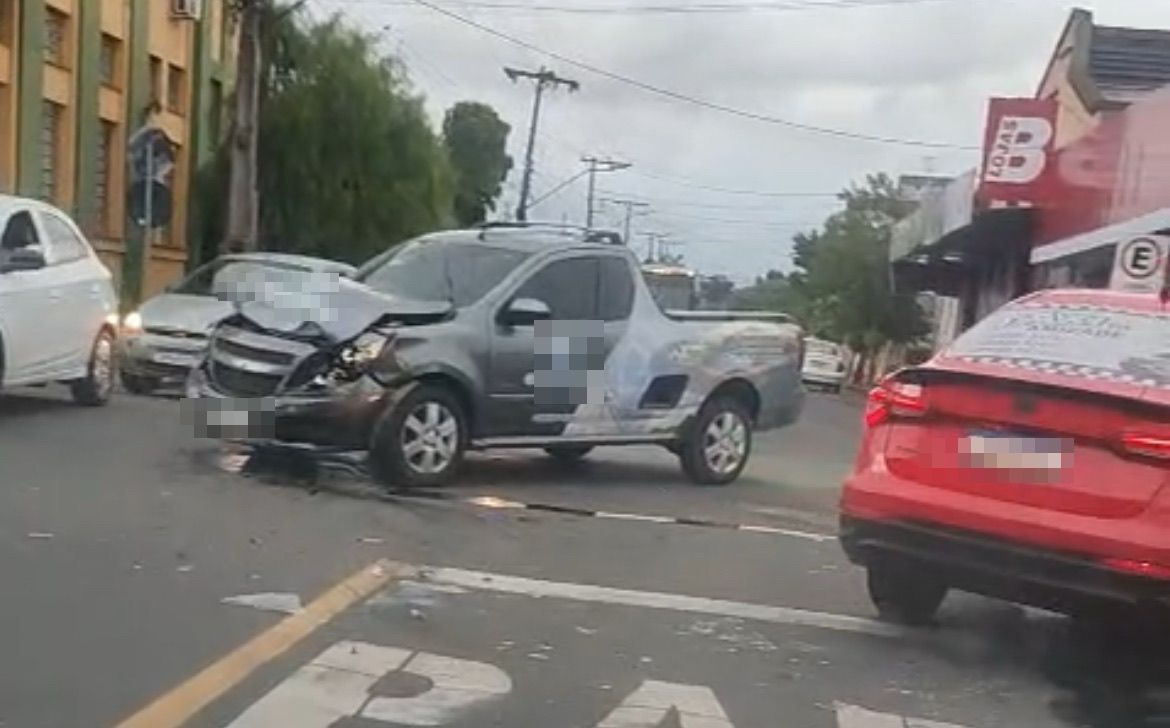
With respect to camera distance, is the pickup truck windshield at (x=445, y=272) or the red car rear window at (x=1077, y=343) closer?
the red car rear window at (x=1077, y=343)

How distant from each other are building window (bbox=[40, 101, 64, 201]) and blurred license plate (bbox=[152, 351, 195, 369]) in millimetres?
13958

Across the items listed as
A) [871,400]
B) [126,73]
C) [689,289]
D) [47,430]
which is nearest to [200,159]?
[126,73]

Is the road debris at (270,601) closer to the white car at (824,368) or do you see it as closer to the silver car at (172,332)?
the silver car at (172,332)

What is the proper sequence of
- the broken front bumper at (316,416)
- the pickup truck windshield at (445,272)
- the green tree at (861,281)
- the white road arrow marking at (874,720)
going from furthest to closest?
1. the green tree at (861,281)
2. the pickup truck windshield at (445,272)
3. the broken front bumper at (316,416)
4. the white road arrow marking at (874,720)

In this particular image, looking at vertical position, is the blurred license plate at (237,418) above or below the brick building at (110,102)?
below

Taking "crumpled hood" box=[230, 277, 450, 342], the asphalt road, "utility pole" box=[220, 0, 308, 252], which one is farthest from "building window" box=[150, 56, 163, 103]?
the asphalt road

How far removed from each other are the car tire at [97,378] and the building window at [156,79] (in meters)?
20.6

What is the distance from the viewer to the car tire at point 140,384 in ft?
57.0

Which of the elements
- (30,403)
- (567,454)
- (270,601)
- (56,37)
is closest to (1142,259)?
(567,454)

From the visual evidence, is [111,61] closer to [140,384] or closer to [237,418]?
[140,384]

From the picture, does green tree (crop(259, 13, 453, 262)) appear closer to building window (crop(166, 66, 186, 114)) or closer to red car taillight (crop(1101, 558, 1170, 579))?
building window (crop(166, 66, 186, 114))

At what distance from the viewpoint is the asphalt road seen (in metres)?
6.34

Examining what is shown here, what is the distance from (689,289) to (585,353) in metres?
5.38

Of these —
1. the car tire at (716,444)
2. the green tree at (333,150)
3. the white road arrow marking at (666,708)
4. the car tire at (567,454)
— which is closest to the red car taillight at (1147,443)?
the white road arrow marking at (666,708)
